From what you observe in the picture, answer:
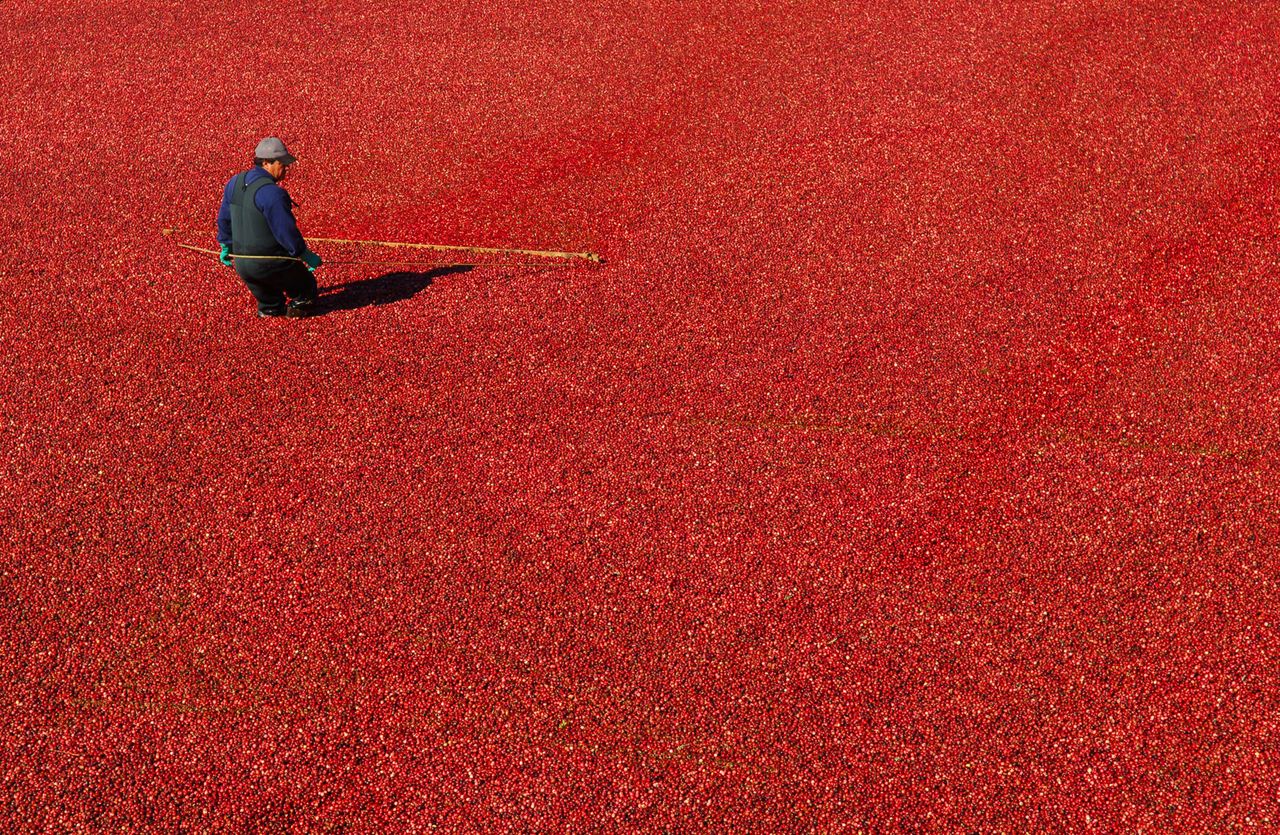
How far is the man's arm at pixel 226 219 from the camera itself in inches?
400

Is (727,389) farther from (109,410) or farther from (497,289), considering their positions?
(109,410)

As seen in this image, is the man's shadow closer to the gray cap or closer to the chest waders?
the chest waders

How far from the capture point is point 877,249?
1096cm

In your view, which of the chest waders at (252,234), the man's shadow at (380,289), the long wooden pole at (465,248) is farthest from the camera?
the long wooden pole at (465,248)

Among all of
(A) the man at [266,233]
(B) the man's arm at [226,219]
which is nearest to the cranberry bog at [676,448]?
(A) the man at [266,233]

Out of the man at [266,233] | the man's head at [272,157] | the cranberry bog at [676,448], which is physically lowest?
the cranberry bog at [676,448]

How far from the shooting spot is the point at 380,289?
10.9 meters

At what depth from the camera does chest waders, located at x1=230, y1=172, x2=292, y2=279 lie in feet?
32.6

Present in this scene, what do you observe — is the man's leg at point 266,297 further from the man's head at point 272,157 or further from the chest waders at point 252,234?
the man's head at point 272,157

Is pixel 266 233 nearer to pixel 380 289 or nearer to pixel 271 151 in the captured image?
pixel 271 151

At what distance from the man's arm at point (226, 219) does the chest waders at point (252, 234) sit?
0.29ft

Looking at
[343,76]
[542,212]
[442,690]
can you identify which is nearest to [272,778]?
[442,690]

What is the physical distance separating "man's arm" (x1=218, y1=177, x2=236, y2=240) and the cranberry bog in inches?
31.1

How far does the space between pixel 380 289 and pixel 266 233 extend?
1.34 meters
